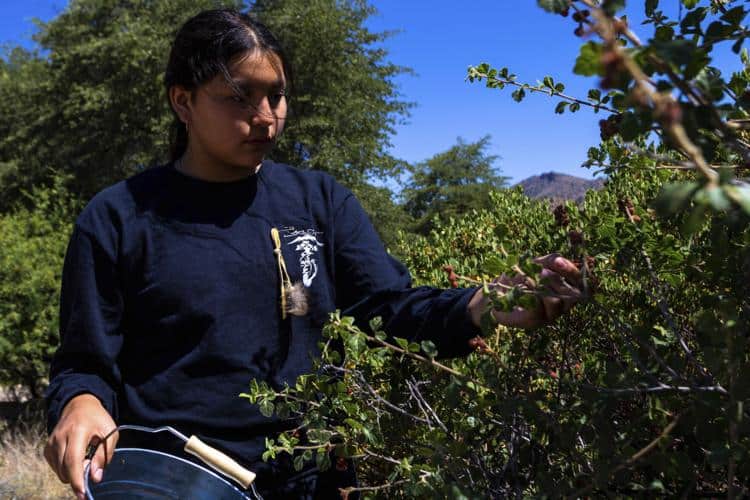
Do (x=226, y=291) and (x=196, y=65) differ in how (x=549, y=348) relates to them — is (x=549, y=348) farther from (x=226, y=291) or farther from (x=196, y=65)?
(x=196, y=65)

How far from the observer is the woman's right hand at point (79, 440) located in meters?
1.53

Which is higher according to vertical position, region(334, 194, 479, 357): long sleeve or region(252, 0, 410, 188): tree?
region(252, 0, 410, 188): tree

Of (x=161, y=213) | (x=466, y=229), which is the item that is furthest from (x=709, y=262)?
(x=466, y=229)

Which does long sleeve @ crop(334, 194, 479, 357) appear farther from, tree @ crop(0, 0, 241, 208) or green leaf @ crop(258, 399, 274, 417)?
tree @ crop(0, 0, 241, 208)

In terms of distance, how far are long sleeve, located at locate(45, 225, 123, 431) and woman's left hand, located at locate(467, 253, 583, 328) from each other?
95cm

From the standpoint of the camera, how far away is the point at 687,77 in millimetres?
627

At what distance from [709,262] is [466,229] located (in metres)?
1.98

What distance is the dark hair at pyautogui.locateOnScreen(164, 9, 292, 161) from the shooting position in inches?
74.9

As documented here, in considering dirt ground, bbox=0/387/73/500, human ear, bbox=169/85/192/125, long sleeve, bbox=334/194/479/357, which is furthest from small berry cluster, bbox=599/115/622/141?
dirt ground, bbox=0/387/73/500

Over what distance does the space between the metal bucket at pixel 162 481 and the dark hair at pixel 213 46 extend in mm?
908

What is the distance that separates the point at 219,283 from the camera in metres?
1.84

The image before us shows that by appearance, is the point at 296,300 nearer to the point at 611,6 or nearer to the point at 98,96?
the point at 611,6

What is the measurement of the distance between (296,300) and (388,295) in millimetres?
230

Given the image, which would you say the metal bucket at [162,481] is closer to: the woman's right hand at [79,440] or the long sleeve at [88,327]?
the woman's right hand at [79,440]
